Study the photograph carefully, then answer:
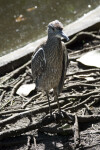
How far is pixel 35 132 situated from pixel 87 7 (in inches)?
185

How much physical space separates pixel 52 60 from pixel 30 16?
4.24 m

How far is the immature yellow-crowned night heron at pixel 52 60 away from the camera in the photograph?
4570 millimetres

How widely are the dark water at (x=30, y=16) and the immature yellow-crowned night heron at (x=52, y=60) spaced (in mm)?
2753

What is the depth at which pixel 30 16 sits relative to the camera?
8.71 metres

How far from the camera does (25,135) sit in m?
4.77

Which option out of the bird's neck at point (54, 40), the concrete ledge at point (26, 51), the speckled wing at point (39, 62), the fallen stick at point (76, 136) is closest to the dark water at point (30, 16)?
the concrete ledge at point (26, 51)

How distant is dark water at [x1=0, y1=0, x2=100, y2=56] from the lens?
25.9 feet

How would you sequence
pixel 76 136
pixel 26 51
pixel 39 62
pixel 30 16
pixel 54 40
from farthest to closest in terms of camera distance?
pixel 30 16 < pixel 26 51 < pixel 39 62 < pixel 54 40 < pixel 76 136

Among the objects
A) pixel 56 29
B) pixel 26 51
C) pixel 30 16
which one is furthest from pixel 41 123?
pixel 30 16

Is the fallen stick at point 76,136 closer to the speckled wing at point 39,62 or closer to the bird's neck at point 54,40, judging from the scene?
the speckled wing at point 39,62

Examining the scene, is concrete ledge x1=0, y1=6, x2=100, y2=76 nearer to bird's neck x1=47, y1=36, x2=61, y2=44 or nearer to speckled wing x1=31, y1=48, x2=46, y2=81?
speckled wing x1=31, y1=48, x2=46, y2=81

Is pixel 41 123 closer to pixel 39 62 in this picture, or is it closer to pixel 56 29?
pixel 39 62

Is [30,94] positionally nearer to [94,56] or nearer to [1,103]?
[1,103]

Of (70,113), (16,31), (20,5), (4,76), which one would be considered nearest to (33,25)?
(16,31)
